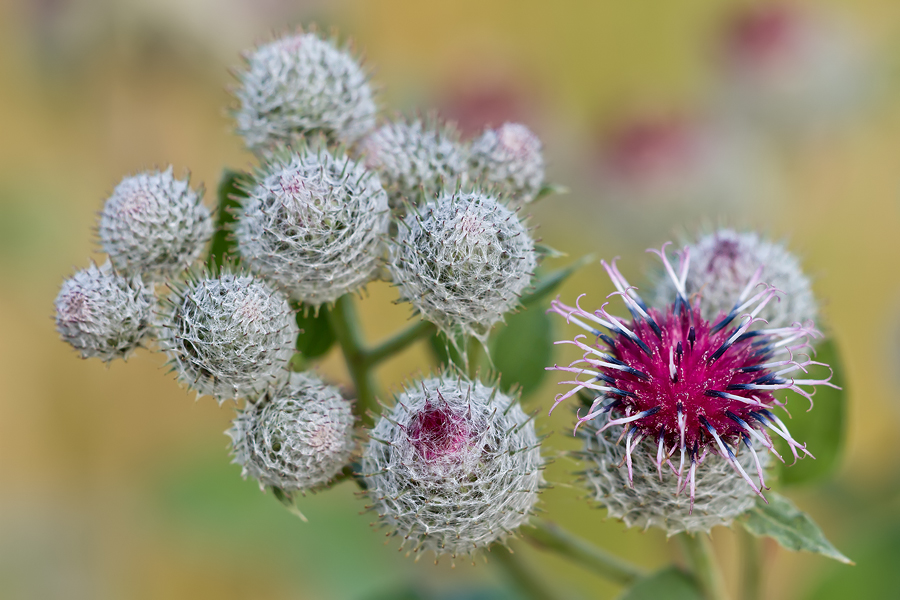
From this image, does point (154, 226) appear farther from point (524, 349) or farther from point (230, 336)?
point (524, 349)

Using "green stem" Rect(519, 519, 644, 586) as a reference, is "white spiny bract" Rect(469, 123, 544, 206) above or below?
above

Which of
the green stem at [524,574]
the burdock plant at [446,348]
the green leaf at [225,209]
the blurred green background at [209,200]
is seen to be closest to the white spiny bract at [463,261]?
the burdock plant at [446,348]

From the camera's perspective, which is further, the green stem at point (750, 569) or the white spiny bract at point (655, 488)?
the green stem at point (750, 569)

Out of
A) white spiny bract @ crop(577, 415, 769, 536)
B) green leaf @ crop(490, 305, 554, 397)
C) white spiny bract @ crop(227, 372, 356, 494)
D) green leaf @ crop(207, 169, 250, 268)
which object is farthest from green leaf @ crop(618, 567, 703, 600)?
green leaf @ crop(207, 169, 250, 268)

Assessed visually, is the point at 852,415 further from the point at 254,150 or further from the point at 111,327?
the point at 111,327

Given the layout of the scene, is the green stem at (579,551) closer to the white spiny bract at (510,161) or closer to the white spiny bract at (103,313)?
the white spiny bract at (510,161)

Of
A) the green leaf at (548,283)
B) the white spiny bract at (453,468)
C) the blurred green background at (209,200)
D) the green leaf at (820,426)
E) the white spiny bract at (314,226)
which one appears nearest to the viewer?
the white spiny bract at (453,468)

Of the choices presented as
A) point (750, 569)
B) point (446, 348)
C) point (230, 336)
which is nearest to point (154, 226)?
point (230, 336)

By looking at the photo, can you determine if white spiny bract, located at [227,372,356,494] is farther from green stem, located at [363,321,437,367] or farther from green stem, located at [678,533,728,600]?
green stem, located at [678,533,728,600]
